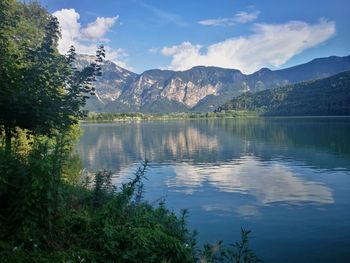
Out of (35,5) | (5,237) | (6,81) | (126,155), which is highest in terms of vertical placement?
(35,5)

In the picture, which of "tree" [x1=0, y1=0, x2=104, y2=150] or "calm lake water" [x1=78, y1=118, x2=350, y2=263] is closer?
"tree" [x1=0, y1=0, x2=104, y2=150]

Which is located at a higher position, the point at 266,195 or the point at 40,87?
the point at 40,87

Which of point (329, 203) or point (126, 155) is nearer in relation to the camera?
point (329, 203)

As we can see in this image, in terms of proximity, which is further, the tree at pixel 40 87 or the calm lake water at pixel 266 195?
the calm lake water at pixel 266 195

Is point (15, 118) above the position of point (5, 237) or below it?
above

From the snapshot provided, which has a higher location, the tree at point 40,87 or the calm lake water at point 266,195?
the tree at point 40,87

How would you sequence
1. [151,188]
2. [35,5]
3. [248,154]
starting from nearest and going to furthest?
[151,188]
[35,5]
[248,154]

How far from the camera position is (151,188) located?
39938mm

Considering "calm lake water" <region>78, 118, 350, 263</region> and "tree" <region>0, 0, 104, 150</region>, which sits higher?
"tree" <region>0, 0, 104, 150</region>

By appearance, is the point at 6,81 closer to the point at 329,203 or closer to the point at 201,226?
the point at 201,226

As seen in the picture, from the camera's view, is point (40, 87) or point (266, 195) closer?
point (40, 87)

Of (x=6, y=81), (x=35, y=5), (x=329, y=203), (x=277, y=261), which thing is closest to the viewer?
(x=6, y=81)

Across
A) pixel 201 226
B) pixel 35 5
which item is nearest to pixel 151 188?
pixel 201 226

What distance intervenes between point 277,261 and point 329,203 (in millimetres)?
14382
